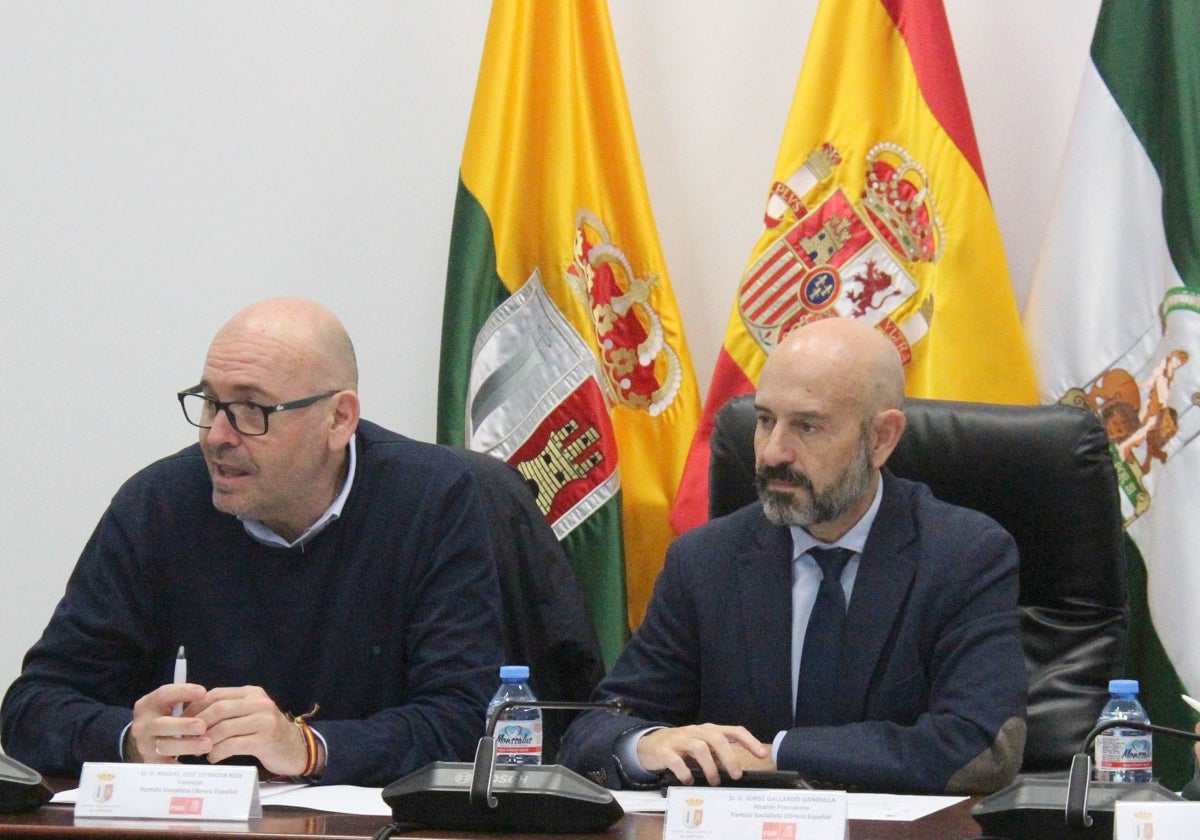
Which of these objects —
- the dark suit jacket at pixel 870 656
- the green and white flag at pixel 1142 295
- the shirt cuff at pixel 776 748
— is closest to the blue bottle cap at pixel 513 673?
the dark suit jacket at pixel 870 656

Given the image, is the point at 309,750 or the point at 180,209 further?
the point at 180,209

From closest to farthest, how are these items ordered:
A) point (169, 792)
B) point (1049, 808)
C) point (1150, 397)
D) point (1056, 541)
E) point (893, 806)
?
point (1049, 808) → point (169, 792) → point (893, 806) → point (1056, 541) → point (1150, 397)

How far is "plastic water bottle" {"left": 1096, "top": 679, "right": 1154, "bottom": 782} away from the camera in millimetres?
2186

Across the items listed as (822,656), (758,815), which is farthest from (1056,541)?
(758,815)

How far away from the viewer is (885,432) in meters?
2.62

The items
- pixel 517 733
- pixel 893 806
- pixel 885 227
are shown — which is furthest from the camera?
pixel 885 227

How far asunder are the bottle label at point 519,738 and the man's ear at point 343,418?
60cm

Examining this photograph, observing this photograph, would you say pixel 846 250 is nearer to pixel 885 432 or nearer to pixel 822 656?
pixel 885 432

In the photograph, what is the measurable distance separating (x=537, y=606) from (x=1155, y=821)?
4.65ft

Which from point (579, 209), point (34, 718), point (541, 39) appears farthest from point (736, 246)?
point (34, 718)

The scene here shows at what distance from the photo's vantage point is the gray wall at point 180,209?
13.2 ft

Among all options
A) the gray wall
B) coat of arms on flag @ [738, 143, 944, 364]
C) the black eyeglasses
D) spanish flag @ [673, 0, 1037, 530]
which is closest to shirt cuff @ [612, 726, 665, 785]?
the black eyeglasses

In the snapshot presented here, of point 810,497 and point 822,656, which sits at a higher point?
point 810,497

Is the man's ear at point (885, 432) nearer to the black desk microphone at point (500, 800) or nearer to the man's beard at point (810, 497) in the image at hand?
the man's beard at point (810, 497)
